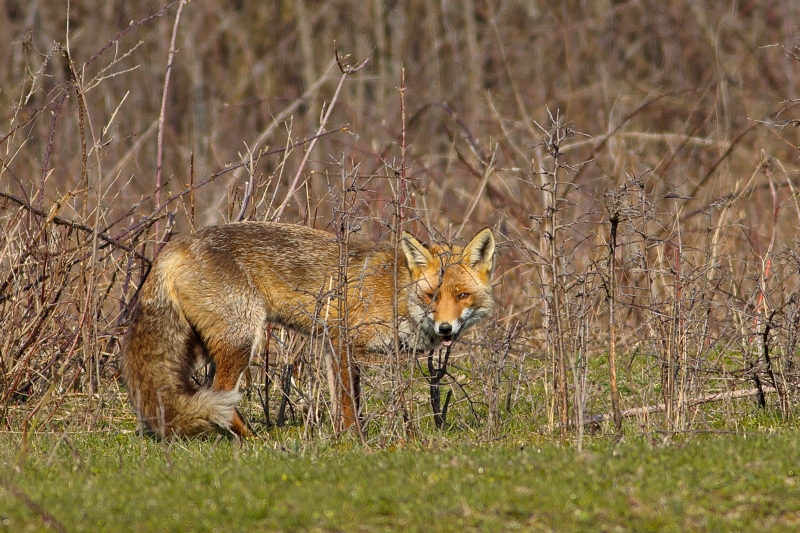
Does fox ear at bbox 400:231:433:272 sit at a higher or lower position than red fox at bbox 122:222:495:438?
higher

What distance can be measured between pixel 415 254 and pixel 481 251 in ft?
1.78

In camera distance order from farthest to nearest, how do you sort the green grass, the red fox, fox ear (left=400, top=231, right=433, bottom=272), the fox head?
fox ear (left=400, top=231, right=433, bottom=272)
the fox head
the red fox
the green grass

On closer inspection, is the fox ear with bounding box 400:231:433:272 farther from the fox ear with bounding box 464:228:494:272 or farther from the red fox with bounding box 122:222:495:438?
the fox ear with bounding box 464:228:494:272

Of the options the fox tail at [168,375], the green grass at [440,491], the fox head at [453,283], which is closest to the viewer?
the green grass at [440,491]

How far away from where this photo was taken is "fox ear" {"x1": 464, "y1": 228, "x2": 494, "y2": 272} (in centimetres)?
750

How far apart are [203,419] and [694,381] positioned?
3449 mm

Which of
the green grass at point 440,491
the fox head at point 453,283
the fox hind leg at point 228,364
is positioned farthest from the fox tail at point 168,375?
the fox head at point 453,283

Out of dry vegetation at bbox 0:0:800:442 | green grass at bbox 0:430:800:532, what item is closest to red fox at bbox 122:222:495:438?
dry vegetation at bbox 0:0:800:442

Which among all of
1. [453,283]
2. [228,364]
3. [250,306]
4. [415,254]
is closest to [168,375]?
[228,364]

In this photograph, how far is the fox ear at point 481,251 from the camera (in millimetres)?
7496

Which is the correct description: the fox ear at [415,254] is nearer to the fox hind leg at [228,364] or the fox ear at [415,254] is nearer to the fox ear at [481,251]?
the fox ear at [481,251]

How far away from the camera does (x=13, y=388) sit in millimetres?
7293

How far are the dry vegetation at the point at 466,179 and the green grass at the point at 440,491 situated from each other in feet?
2.85

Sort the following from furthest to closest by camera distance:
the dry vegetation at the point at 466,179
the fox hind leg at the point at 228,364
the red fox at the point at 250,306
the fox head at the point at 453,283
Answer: the fox head at the point at 453,283 → the fox hind leg at the point at 228,364 → the red fox at the point at 250,306 → the dry vegetation at the point at 466,179
